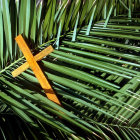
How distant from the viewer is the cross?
82 cm

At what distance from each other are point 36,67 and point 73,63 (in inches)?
6.2

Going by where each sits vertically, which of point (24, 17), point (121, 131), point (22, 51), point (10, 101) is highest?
point (24, 17)

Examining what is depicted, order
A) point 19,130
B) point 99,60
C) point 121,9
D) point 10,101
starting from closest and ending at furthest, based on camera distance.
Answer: point 10,101 → point 19,130 → point 99,60 → point 121,9

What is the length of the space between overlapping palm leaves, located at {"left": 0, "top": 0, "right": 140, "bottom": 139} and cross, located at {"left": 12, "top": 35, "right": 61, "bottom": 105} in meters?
0.03

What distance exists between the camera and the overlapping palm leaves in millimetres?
796

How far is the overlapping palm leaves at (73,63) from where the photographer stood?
2.61ft

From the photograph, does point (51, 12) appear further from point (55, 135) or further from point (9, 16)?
point (55, 135)

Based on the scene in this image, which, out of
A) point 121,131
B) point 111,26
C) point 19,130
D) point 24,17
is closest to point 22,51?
point 24,17

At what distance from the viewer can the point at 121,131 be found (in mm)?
974

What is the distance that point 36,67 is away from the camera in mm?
842

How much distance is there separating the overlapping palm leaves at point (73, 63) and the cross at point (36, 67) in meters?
0.03

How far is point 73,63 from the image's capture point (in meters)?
0.86

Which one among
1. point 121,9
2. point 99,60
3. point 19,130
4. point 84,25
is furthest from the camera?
point 121,9

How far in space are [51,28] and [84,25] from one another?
0.61ft
